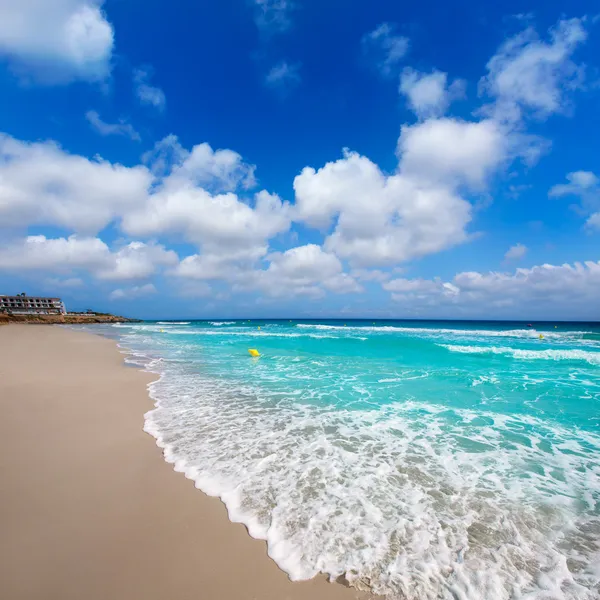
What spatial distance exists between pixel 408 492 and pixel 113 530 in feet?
13.6

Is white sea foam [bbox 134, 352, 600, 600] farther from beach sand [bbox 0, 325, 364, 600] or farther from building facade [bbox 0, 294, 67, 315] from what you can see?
building facade [bbox 0, 294, 67, 315]

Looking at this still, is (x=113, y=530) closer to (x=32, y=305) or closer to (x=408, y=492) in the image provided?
(x=408, y=492)

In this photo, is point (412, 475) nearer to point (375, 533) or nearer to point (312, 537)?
point (375, 533)

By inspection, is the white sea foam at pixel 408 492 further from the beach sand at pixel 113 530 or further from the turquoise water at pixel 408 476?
the beach sand at pixel 113 530

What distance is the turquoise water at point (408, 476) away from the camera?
10.7 feet

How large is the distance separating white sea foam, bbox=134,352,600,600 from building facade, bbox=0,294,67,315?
389 ft

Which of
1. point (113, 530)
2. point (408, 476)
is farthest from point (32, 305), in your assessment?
point (408, 476)

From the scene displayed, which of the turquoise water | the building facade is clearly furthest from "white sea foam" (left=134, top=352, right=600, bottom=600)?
the building facade

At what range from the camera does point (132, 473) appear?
5008 millimetres

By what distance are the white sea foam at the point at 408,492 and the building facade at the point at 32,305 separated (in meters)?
119

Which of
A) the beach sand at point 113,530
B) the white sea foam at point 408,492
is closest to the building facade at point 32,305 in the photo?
the beach sand at point 113,530

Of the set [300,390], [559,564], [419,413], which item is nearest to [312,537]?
[559,564]

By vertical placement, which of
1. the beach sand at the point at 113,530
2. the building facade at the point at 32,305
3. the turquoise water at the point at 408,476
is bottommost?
the turquoise water at the point at 408,476

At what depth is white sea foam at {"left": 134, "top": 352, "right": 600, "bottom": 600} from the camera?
3203 mm
